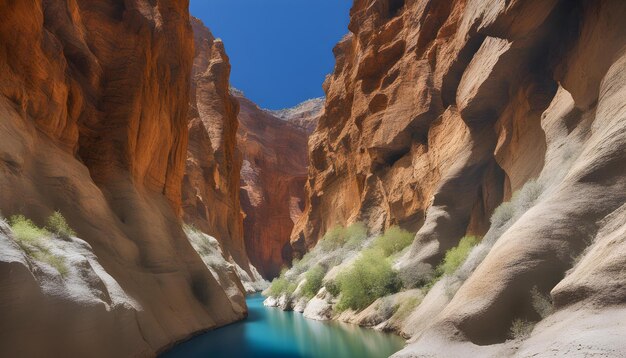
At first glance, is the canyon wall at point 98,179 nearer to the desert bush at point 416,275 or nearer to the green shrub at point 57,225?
the green shrub at point 57,225

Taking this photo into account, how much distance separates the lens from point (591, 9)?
1366 cm

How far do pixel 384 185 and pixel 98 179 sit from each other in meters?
18.1

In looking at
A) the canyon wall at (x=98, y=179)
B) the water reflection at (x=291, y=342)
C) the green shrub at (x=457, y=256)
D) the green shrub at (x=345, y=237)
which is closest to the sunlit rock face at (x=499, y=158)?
the green shrub at (x=457, y=256)

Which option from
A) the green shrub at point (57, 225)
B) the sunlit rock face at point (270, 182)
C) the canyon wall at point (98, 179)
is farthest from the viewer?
the sunlit rock face at point (270, 182)

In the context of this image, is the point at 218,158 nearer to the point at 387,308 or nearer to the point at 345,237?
the point at 345,237

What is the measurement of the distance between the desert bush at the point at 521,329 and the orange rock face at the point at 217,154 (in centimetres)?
4033

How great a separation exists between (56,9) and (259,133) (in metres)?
71.7

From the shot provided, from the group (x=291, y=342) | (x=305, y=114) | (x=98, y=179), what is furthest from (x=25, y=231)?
(x=305, y=114)

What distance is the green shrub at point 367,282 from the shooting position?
822 inches

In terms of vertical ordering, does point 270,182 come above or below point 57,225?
above

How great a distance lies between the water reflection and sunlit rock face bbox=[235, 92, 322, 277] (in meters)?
52.1

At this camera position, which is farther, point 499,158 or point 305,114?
point 305,114

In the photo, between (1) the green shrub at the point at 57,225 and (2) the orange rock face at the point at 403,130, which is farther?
(2) the orange rock face at the point at 403,130

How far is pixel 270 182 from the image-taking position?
8231 centimetres
